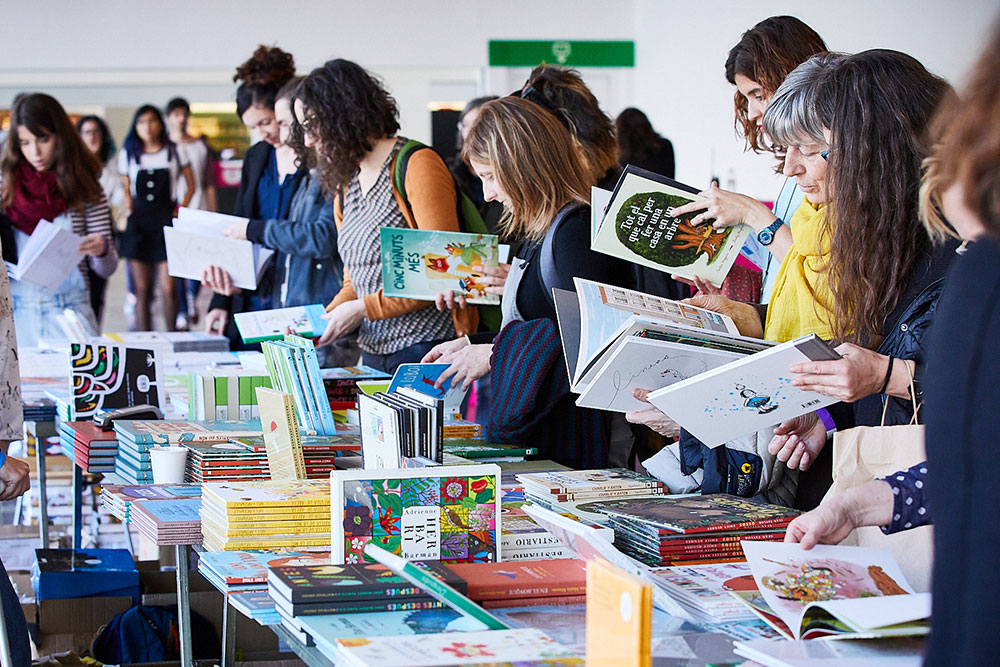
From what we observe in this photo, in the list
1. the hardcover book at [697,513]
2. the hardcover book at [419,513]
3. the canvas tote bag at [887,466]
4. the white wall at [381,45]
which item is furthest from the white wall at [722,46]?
the hardcover book at [419,513]

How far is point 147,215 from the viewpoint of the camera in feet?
26.9

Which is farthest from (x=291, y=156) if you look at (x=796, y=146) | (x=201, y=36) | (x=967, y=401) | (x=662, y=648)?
(x=201, y=36)

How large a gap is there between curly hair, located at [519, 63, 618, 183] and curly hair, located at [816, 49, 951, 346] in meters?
1.25

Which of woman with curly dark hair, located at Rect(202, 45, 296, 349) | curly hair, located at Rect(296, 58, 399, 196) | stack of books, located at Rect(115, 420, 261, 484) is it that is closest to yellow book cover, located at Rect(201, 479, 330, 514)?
stack of books, located at Rect(115, 420, 261, 484)

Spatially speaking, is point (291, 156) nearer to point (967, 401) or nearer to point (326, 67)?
point (326, 67)

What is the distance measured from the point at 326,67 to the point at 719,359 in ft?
6.94

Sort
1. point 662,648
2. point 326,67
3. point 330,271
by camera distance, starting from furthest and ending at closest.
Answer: point 330,271, point 326,67, point 662,648

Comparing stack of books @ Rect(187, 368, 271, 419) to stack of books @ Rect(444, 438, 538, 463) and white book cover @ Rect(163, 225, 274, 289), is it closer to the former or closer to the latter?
stack of books @ Rect(444, 438, 538, 463)

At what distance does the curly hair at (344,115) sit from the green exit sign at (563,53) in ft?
18.7

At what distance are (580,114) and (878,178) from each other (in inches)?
58.0

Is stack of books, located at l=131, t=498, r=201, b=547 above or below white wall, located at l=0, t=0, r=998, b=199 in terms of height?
below

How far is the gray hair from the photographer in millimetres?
1995

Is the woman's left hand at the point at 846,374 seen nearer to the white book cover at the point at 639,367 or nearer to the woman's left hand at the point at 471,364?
the white book cover at the point at 639,367

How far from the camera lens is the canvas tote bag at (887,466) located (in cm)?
154
